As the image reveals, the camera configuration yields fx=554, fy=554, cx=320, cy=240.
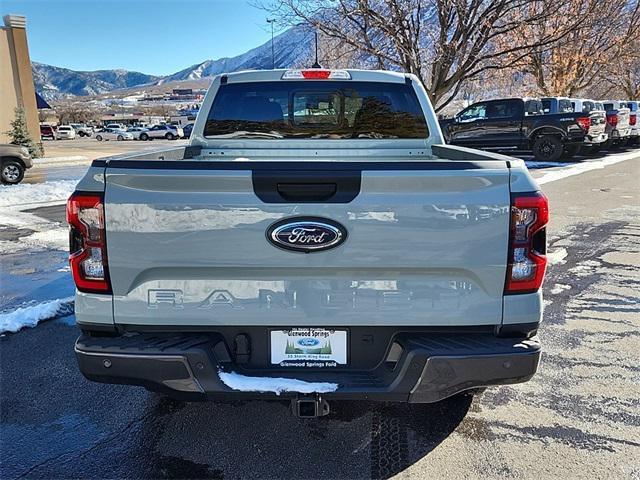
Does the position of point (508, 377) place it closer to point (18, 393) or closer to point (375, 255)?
point (375, 255)

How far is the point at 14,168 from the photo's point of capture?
15.1 m

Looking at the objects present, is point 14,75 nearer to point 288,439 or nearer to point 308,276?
point 288,439

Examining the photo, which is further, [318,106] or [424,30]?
[424,30]

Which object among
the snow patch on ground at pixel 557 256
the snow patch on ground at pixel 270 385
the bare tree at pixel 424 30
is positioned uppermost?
the bare tree at pixel 424 30

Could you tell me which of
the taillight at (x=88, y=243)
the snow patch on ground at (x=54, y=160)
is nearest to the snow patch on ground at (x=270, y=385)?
the taillight at (x=88, y=243)

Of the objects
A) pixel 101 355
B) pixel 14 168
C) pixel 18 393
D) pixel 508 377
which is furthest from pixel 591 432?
pixel 14 168

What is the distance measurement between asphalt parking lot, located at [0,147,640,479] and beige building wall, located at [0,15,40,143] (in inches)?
964

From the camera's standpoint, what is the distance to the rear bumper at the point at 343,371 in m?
2.47

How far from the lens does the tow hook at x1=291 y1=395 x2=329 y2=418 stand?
2.54m

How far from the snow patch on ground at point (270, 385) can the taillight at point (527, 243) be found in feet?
3.16

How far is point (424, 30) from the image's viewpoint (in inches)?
655

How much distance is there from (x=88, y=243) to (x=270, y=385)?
1.05 metres

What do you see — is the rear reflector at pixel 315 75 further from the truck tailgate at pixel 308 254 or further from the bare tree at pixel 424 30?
the bare tree at pixel 424 30

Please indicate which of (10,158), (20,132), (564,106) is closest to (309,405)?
(10,158)
